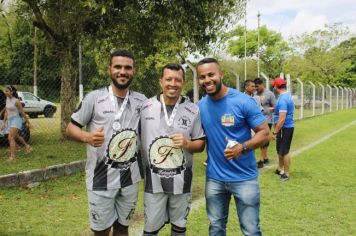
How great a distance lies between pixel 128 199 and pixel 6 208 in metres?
3.30

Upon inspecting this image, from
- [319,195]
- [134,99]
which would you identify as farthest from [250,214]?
[319,195]

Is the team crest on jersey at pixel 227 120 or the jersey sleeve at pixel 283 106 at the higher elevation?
the jersey sleeve at pixel 283 106

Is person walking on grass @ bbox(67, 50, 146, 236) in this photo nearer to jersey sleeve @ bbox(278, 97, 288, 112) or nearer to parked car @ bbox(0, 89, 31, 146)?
jersey sleeve @ bbox(278, 97, 288, 112)

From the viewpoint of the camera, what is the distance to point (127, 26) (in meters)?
12.4

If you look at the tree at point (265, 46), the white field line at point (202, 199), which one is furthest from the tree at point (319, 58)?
the white field line at point (202, 199)

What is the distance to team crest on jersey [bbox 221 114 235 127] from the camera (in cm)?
398

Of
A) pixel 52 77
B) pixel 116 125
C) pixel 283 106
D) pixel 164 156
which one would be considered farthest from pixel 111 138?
pixel 52 77

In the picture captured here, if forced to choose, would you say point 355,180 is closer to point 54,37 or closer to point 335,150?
point 335,150

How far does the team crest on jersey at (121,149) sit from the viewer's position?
383 cm

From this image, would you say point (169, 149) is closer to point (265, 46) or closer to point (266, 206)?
point (266, 206)

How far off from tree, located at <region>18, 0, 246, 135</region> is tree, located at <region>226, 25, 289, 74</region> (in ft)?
195

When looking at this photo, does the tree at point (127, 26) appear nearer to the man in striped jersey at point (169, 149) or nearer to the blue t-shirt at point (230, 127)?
the blue t-shirt at point (230, 127)

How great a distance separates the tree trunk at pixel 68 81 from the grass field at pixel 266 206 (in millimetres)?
3881

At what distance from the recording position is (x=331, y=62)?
2063 inches
